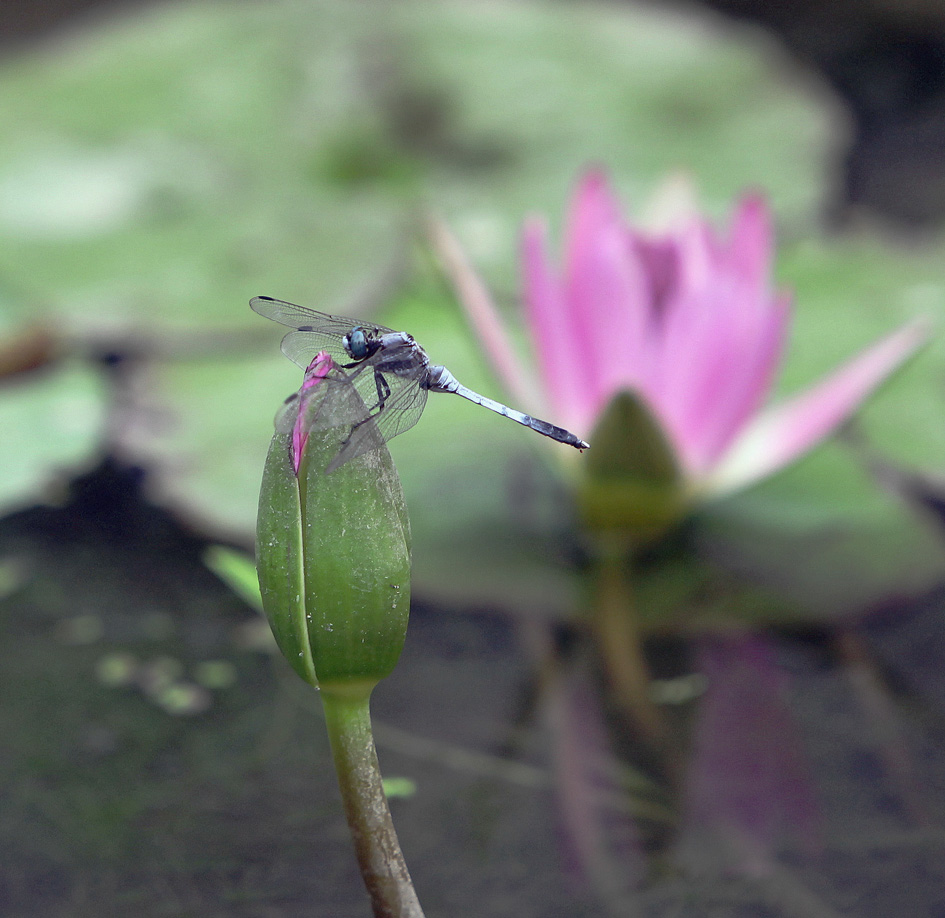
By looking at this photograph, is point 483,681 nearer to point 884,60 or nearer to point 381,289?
point 381,289

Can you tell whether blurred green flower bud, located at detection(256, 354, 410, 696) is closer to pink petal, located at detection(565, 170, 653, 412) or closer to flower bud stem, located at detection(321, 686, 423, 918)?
flower bud stem, located at detection(321, 686, 423, 918)

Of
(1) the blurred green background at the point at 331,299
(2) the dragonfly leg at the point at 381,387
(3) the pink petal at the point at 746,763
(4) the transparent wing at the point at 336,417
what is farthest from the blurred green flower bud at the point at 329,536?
(3) the pink petal at the point at 746,763

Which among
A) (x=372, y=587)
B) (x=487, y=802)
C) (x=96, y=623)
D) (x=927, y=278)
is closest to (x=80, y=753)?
(x=96, y=623)

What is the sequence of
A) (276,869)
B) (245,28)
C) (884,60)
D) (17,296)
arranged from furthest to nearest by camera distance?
(884,60) < (245,28) < (17,296) < (276,869)

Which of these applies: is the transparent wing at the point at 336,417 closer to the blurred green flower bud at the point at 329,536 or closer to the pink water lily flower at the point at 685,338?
the blurred green flower bud at the point at 329,536

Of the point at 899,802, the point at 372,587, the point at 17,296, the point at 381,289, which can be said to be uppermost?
the point at 372,587

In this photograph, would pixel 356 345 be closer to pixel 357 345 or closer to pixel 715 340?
pixel 357 345

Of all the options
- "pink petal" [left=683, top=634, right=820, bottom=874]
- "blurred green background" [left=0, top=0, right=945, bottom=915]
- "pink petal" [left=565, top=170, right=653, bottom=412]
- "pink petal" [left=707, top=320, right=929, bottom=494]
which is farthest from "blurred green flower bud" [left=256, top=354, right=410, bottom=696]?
"pink petal" [left=707, top=320, right=929, bottom=494]
